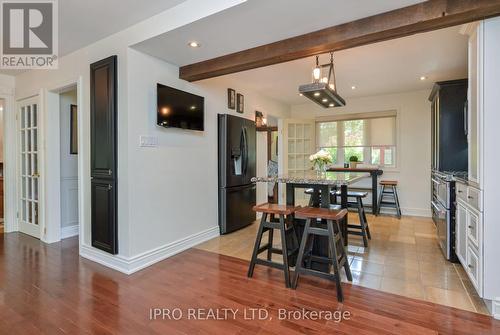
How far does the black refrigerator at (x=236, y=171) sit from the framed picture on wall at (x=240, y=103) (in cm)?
25

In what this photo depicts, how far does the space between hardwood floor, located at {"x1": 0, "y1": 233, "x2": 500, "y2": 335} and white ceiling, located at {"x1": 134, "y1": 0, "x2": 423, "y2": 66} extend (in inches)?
91.1

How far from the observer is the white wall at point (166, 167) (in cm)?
275

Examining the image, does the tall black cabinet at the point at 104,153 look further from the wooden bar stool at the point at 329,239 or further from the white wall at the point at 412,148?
the white wall at the point at 412,148

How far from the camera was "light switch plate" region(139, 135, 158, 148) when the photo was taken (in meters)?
2.81

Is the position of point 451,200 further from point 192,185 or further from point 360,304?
point 192,185

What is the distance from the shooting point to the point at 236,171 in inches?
167

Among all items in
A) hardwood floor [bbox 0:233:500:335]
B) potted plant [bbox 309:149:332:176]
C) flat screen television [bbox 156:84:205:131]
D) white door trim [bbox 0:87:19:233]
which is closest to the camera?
hardwood floor [bbox 0:233:500:335]

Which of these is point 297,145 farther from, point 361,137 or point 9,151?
point 9,151

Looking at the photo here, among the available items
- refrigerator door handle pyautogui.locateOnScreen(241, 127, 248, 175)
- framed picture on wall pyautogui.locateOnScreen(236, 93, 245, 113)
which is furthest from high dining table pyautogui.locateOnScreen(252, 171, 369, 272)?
framed picture on wall pyautogui.locateOnScreen(236, 93, 245, 113)

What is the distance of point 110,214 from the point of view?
2812mm

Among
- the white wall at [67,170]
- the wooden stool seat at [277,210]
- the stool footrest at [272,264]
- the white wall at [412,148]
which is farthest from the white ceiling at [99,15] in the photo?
the white wall at [412,148]

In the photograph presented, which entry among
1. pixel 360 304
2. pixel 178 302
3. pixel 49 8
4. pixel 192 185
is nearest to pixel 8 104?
pixel 49 8

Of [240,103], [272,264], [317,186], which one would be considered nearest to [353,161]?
[240,103]

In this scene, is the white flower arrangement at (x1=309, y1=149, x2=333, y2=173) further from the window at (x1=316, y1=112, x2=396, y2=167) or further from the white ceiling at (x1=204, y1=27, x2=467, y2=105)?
the window at (x1=316, y1=112, x2=396, y2=167)
